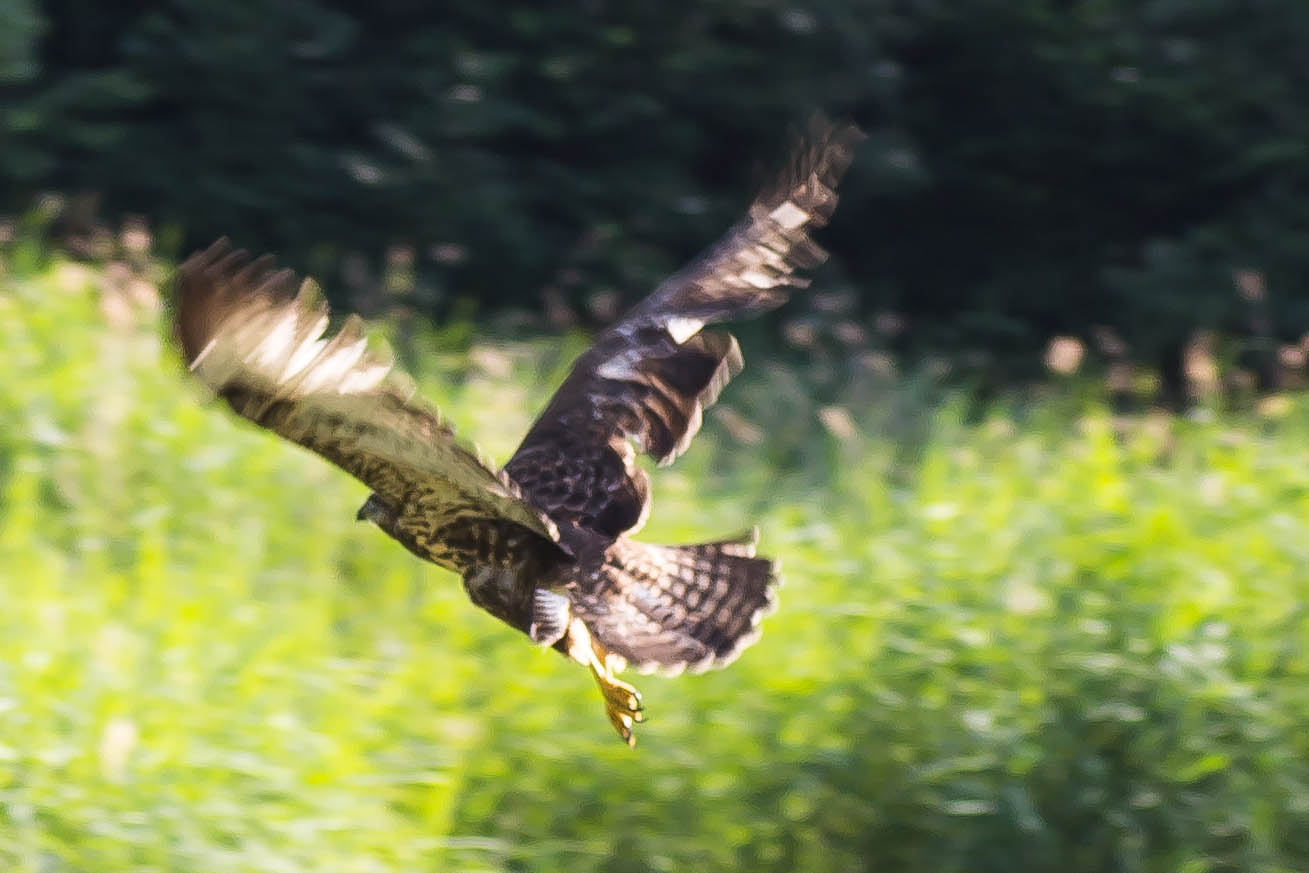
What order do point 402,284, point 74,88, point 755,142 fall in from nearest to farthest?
point 402,284, point 74,88, point 755,142

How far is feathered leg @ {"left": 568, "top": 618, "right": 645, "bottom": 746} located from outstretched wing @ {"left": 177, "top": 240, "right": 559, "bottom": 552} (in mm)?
650

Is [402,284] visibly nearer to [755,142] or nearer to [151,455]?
[151,455]

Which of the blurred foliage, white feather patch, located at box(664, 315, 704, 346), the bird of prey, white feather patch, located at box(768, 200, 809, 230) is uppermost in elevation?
the blurred foliage

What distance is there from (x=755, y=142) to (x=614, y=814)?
712cm

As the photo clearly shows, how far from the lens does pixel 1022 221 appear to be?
1166 centimetres

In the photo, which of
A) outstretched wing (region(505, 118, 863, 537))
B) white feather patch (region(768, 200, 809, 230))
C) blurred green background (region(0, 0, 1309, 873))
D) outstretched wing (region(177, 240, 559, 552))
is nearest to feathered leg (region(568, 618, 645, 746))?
outstretched wing (region(505, 118, 863, 537))

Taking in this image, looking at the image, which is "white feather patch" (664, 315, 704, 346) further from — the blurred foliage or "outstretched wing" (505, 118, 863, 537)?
the blurred foliage

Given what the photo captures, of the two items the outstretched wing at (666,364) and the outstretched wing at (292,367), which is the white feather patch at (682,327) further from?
the outstretched wing at (292,367)

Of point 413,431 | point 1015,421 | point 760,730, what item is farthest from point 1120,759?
point 1015,421

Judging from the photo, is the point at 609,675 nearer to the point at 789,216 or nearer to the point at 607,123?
the point at 789,216

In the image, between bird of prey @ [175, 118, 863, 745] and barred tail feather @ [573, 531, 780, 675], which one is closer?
bird of prey @ [175, 118, 863, 745]

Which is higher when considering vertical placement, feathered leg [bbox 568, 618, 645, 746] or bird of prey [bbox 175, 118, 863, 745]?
bird of prey [bbox 175, 118, 863, 745]

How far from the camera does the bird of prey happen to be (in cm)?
244

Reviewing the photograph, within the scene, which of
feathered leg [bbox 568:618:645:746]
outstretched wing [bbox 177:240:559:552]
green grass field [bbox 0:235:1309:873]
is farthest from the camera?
green grass field [bbox 0:235:1309:873]
